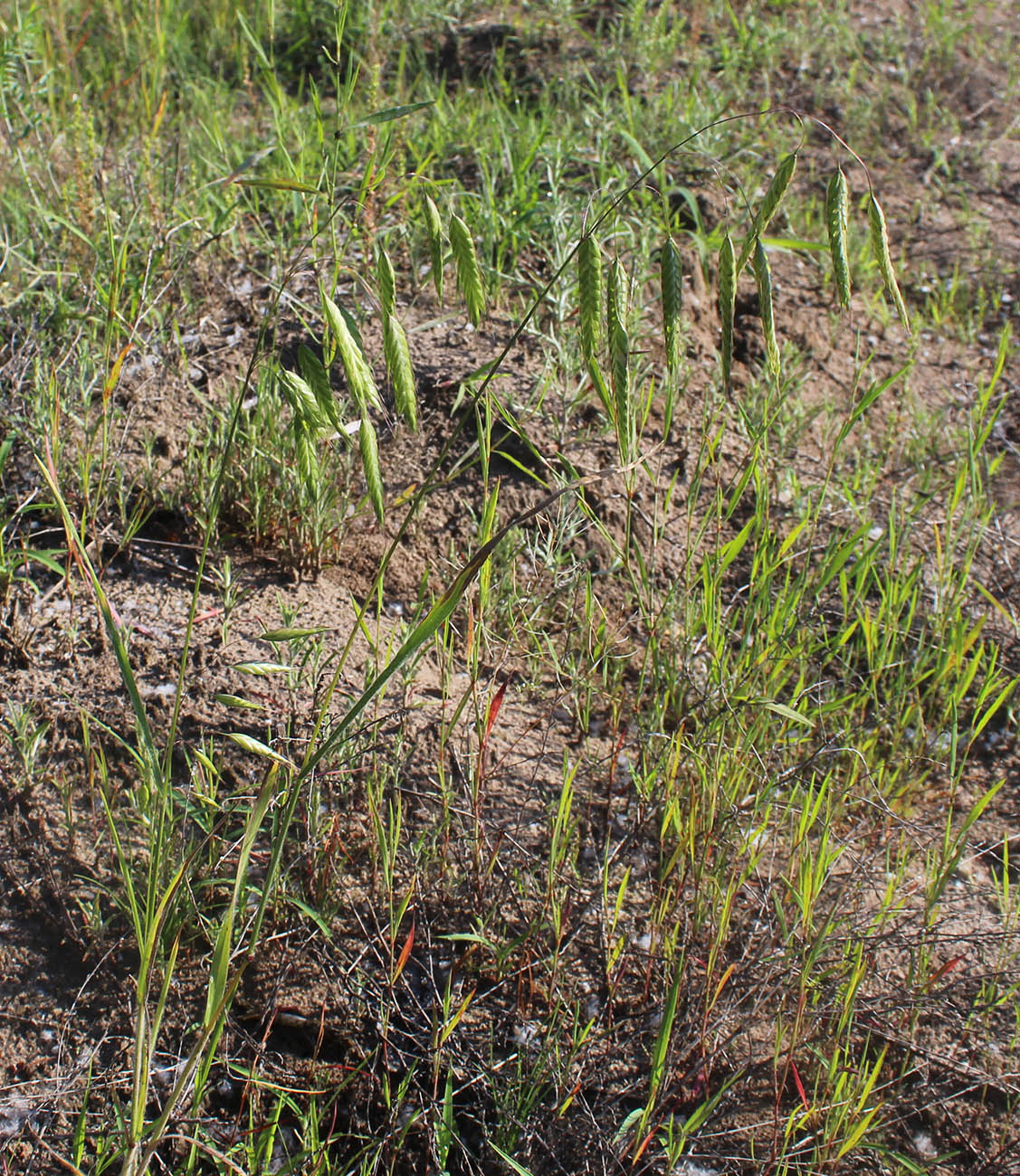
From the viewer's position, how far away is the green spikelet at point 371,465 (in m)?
1.27

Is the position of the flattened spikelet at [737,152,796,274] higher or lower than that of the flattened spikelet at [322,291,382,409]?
higher

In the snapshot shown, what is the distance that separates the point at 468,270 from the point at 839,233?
0.47 metres

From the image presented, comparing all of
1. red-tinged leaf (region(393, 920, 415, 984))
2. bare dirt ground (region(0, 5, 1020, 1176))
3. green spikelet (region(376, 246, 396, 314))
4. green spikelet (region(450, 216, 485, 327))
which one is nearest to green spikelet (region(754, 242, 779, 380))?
green spikelet (region(450, 216, 485, 327))

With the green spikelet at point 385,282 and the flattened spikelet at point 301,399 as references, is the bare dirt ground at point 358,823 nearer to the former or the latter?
the flattened spikelet at point 301,399

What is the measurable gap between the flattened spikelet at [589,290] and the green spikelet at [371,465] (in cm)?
30

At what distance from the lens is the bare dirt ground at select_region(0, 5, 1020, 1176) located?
185cm

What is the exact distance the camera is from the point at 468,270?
4.40 feet

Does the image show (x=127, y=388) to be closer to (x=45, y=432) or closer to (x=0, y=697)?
(x=45, y=432)

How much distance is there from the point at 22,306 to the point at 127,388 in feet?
1.47

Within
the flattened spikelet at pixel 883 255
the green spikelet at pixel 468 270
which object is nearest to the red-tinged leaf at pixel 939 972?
the flattened spikelet at pixel 883 255

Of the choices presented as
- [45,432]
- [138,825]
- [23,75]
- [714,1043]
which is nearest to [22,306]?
[45,432]

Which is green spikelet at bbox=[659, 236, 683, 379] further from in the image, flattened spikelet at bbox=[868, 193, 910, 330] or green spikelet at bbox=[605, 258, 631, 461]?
flattened spikelet at bbox=[868, 193, 910, 330]

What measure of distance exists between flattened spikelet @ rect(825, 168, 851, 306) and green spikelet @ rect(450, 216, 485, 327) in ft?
1.44

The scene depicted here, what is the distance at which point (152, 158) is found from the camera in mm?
3598
